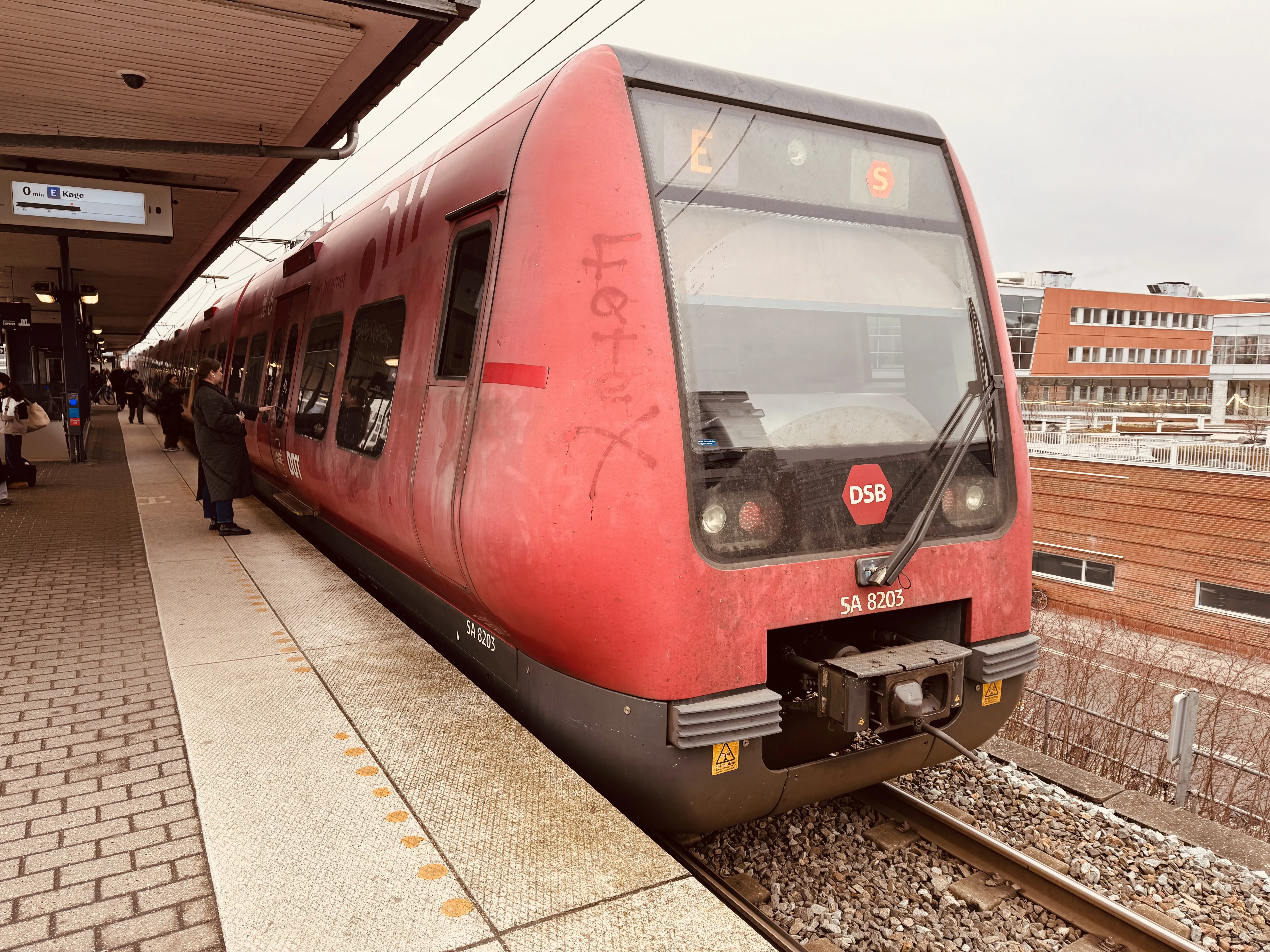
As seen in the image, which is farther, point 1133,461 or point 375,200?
point 1133,461

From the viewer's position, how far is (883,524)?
336 centimetres

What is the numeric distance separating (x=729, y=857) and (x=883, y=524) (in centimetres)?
163

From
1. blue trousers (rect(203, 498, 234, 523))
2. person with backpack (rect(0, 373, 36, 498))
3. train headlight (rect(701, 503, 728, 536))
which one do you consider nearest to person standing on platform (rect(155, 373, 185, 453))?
person with backpack (rect(0, 373, 36, 498))

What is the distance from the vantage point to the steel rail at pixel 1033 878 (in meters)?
3.04

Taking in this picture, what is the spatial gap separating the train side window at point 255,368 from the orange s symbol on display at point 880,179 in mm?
7154

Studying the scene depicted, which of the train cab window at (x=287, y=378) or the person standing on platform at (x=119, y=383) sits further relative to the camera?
the person standing on platform at (x=119, y=383)

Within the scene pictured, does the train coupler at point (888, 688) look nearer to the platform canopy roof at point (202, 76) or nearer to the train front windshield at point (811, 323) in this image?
the train front windshield at point (811, 323)

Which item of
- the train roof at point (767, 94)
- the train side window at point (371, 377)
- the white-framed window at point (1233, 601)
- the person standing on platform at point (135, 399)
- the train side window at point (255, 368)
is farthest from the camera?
the person standing on platform at point (135, 399)

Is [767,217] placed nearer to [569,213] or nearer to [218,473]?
[569,213]

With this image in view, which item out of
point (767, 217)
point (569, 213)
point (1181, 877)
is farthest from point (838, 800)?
point (569, 213)

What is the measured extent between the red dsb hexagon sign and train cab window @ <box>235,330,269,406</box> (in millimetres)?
7300

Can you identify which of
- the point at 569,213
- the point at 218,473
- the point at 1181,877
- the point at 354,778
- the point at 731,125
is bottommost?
the point at 1181,877

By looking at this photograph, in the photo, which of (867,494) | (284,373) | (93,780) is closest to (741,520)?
(867,494)

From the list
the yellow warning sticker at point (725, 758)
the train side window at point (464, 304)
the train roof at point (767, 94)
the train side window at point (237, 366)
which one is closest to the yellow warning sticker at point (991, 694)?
the yellow warning sticker at point (725, 758)
